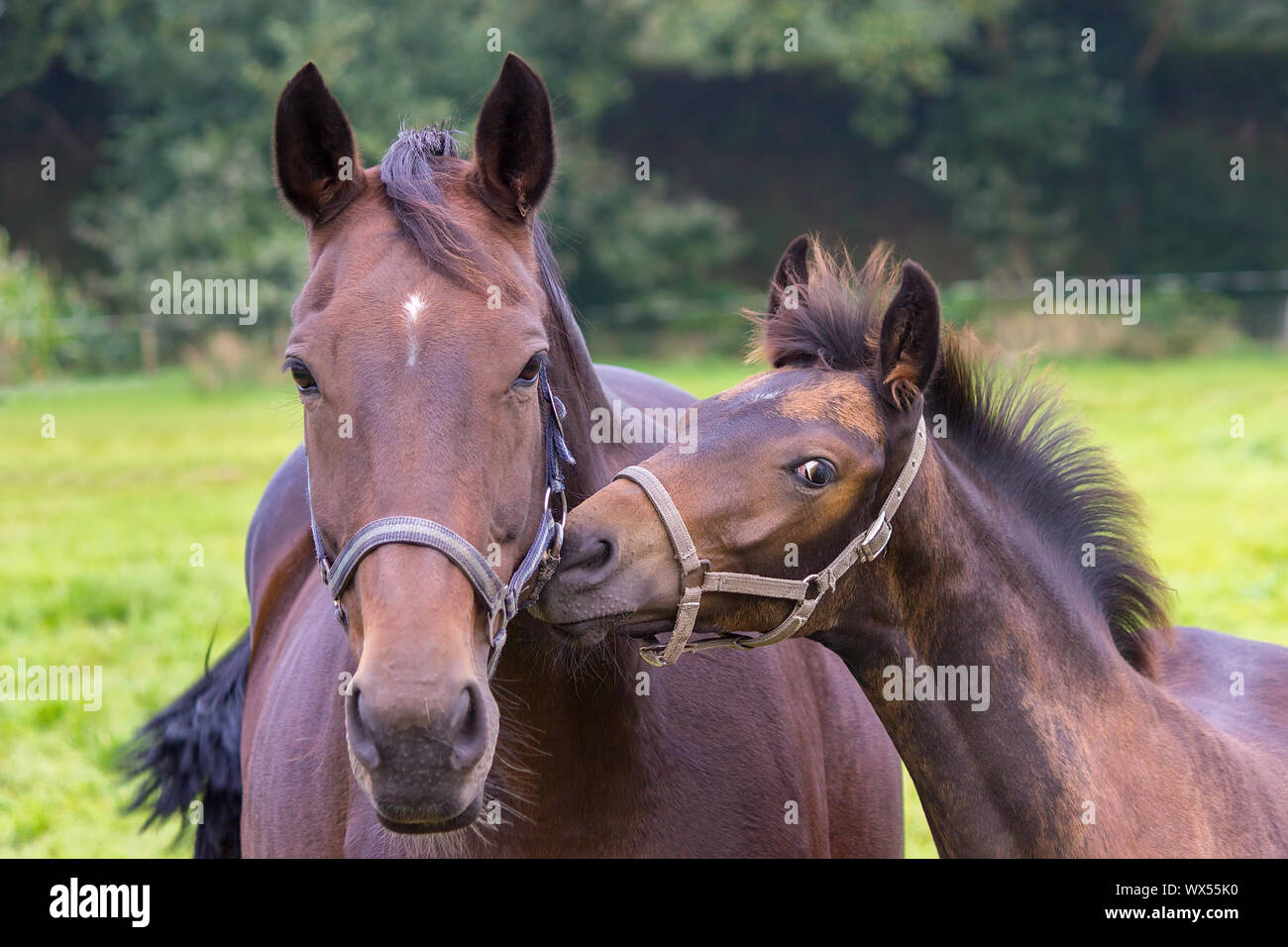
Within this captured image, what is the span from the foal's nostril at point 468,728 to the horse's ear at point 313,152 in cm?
106

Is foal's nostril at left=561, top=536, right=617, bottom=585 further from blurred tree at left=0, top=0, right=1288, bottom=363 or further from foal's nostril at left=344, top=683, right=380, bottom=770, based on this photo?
blurred tree at left=0, top=0, right=1288, bottom=363

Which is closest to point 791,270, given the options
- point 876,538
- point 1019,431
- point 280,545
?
point 1019,431

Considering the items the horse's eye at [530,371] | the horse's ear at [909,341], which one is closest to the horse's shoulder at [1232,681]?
the horse's ear at [909,341]

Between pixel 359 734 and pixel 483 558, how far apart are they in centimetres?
35

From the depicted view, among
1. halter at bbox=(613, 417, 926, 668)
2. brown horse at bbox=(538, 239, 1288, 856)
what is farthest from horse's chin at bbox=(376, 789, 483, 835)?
halter at bbox=(613, 417, 926, 668)

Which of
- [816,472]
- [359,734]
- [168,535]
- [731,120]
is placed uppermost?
[731,120]

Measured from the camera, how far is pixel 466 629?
198 cm

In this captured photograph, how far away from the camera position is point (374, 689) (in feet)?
6.07

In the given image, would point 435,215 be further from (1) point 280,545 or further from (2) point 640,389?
(1) point 280,545

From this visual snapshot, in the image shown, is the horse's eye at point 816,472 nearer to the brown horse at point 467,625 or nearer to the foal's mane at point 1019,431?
the foal's mane at point 1019,431

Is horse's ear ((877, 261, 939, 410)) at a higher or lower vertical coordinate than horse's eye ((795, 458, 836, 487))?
higher

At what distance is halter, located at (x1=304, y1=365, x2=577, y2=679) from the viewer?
1.97 m

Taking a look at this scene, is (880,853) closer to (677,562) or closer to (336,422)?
(677,562)

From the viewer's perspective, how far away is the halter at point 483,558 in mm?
1975
